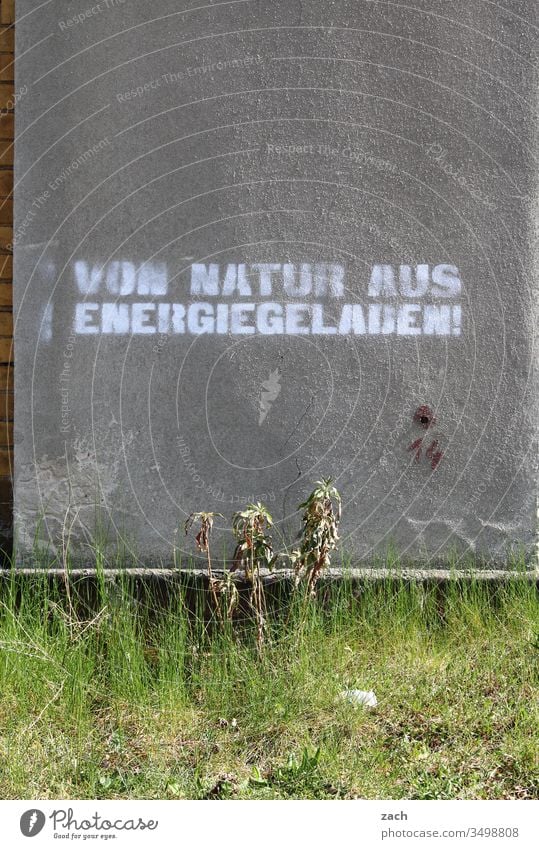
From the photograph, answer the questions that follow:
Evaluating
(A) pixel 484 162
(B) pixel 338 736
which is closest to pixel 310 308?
(A) pixel 484 162

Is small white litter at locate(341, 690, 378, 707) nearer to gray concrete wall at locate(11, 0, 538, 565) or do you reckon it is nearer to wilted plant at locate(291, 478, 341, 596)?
wilted plant at locate(291, 478, 341, 596)

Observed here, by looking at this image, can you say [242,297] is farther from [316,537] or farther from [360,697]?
[360,697]

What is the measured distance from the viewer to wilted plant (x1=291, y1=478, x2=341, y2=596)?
127 inches

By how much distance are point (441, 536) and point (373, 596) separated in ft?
1.41

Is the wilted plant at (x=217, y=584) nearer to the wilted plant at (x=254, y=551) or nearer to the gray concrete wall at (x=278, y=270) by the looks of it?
the wilted plant at (x=254, y=551)

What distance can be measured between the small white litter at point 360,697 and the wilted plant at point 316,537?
0.40 metres

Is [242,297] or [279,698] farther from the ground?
[242,297]

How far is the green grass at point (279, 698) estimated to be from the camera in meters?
2.79

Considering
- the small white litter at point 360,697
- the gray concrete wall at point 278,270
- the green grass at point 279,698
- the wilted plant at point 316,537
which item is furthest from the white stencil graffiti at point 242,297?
the small white litter at point 360,697

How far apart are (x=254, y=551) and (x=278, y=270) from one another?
120cm

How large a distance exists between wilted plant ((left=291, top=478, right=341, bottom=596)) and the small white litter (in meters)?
0.40

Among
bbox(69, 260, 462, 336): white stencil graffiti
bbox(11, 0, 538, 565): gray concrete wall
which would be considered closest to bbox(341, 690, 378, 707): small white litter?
bbox(11, 0, 538, 565): gray concrete wall

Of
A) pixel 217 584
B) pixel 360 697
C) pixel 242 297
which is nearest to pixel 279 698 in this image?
pixel 360 697

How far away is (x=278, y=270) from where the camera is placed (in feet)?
12.3
